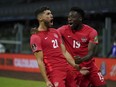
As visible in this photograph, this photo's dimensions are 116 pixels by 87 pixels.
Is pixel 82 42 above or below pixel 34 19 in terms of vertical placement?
above

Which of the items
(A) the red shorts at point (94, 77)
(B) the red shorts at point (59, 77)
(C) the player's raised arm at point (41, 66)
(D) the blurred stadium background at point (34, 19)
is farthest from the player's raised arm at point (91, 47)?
(D) the blurred stadium background at point (34, 19)

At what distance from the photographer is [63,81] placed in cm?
679

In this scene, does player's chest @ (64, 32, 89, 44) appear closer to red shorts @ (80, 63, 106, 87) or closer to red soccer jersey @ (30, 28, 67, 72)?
red shorts @ (80, 63, 106, 87)

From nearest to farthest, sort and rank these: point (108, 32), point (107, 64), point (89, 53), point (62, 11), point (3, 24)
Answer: point (89, 53) → point (107, 64) → point (108, 32) → point (62, 11) → point (3, 24)

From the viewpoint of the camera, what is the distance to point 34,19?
29.8 m

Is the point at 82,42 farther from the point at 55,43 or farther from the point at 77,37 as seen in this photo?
the point at 55,43

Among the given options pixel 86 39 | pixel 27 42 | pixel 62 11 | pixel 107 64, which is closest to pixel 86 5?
pixel 62 11

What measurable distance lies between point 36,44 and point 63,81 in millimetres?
797

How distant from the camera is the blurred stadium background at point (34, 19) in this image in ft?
73.3

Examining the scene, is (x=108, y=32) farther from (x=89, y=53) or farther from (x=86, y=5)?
(x=89, y=53)

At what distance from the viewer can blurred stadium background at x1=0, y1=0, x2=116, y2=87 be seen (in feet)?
73.3

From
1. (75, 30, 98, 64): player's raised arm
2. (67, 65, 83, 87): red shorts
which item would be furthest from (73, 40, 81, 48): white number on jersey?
(67, 65, 83, 87): red shorts

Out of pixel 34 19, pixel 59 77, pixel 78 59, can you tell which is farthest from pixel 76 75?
pixel 34 19

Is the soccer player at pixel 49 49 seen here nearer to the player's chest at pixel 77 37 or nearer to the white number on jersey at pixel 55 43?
the white number on jersey at pixel 55 43
